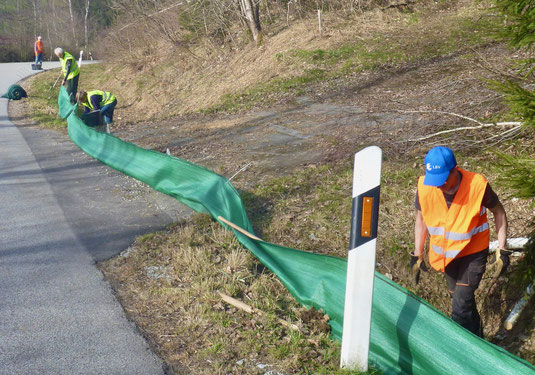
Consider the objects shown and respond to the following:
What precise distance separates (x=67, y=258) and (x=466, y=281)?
3949 mm

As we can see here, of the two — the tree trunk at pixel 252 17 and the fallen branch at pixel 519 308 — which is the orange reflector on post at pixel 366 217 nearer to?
the fallen branch at pixel 519 308

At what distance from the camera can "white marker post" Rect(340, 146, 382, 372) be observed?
3.33 m

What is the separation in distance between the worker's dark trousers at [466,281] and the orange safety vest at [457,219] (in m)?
0.10

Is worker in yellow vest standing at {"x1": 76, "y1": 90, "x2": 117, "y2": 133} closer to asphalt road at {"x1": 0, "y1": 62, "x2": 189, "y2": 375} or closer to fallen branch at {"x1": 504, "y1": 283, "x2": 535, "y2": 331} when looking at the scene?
asphalt road at {"x1": 0, "y1": 62, "x2": 189, "y2": 375}

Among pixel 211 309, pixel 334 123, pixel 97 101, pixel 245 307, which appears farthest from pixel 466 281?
pixel 97 101

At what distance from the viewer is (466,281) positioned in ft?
14.1

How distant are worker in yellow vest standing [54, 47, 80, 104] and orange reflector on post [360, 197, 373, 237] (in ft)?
48.4

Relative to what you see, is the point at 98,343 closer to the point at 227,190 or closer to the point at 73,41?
the point at 227,190

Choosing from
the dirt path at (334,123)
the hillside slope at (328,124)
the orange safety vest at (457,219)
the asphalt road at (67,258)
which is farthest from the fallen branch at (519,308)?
the dirt path at (334,123)

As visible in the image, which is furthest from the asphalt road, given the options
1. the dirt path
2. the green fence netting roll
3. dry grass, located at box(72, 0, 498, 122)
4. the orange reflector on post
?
dry grass, located at box(72, 0, 498, 122)

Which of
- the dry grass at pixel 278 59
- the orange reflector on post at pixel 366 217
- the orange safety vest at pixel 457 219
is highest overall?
the orange reflector on post at pixel 366 217

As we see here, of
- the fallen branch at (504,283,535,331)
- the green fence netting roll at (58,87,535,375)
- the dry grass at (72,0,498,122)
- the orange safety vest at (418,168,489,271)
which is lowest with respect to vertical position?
the dry grass at (72,0,498,122)

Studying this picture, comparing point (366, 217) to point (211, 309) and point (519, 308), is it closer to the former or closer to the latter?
point (211, 309)

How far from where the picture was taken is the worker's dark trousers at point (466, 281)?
4.21 m
